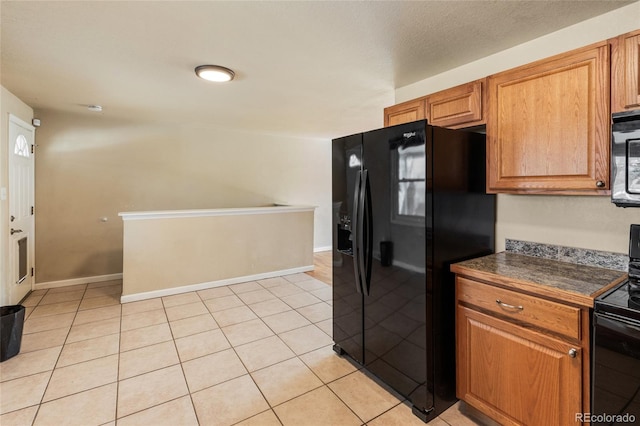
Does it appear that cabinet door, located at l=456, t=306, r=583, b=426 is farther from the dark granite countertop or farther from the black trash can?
the black trash can

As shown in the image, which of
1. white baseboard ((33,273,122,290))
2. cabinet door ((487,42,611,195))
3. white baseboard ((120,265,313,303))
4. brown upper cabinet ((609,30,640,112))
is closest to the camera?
brown upper cabinet ((609,30,640,112))

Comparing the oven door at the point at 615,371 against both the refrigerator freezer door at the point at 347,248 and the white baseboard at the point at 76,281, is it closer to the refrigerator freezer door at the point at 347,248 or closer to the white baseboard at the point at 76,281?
the refrigerator freezer door at the point at 347,248

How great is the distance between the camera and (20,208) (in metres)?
3.50

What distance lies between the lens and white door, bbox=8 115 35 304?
10.7 feet

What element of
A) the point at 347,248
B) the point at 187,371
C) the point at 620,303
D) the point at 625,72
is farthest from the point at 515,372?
the point at 187,371

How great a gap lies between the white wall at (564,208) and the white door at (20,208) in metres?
4.56

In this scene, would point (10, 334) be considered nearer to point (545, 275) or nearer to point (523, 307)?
point (523, 307)

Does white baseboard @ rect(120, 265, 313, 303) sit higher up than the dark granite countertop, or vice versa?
the dark granite countertop

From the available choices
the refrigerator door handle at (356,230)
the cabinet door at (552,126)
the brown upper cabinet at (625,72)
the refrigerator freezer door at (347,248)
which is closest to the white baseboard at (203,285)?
the refrigerator freezer door at (347,248)

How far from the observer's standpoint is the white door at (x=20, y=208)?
10.7 ft

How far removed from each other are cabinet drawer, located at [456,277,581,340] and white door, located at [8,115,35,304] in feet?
14.4

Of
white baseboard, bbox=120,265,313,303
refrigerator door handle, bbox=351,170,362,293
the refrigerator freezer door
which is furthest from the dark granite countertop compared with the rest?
white baseboard, bbox=120,265,313,303

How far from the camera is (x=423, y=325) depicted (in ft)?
5.93

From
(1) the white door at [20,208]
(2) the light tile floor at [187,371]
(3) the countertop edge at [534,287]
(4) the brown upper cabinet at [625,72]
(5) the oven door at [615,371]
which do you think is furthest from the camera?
(1) the white door at [20,208]
